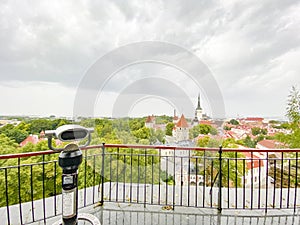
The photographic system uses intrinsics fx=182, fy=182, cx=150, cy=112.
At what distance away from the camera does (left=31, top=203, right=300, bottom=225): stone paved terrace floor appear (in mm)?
1900

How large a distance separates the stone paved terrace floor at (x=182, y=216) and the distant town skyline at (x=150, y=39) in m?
1.12

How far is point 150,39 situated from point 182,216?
245cm

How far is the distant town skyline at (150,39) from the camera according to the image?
244 centimetres

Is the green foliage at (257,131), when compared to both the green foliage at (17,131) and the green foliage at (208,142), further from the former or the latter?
the green foliage at (17,131)

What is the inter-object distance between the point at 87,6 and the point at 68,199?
297 centimetres

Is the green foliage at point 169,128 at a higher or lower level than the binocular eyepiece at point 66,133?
lower

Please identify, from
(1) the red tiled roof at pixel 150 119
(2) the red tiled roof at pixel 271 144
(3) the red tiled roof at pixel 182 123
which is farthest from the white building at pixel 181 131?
(2) the red tiled roof at pixel 271 144

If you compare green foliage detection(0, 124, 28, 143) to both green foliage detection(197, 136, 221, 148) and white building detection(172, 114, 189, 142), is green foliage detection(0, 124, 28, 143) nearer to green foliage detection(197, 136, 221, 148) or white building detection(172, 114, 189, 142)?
white building detection(172, 114, 189, 142)

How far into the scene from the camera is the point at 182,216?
2.01 metres

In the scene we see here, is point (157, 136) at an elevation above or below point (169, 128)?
below

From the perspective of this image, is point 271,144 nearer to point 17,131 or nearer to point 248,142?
point 248,142

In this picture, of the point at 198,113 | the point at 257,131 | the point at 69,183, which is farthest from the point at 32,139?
the point at 257,131

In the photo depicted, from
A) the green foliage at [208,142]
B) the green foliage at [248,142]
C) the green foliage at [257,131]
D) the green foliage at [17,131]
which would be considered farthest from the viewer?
the green foliage at [257,131]

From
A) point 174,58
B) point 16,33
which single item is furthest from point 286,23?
point 16,33
